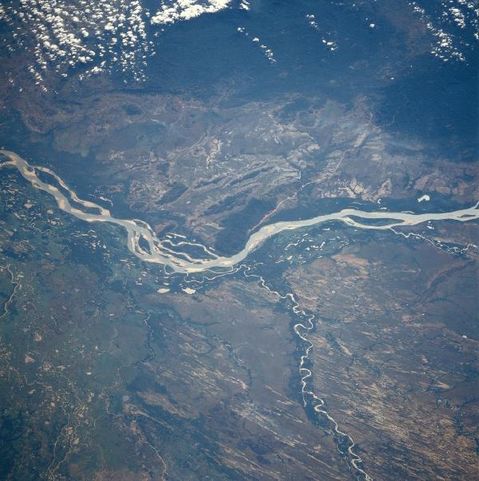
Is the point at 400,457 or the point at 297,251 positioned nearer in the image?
the point at 400,457

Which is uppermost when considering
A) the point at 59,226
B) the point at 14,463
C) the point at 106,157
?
the point at 106,157

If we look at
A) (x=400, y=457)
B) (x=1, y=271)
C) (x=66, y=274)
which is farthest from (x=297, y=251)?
(x=1, y=271)

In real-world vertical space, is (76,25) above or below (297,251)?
above

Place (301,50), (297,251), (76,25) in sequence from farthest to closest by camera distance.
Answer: (297,251), (301,50), (76,25)

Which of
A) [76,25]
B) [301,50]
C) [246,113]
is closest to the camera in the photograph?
[76,25]

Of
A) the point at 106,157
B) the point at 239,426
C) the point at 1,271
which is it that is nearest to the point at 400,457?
the point at 239,426

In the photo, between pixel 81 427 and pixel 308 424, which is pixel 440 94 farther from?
pixel 81 427

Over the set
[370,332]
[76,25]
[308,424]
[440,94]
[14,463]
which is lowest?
[14,463]

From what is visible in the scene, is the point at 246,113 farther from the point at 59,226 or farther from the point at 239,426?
the point at 239,426

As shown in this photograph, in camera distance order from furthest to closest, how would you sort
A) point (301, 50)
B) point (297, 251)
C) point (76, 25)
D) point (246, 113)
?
point (297, 251) < point (246, 113) < point (301, 50) < point (76, 25)
